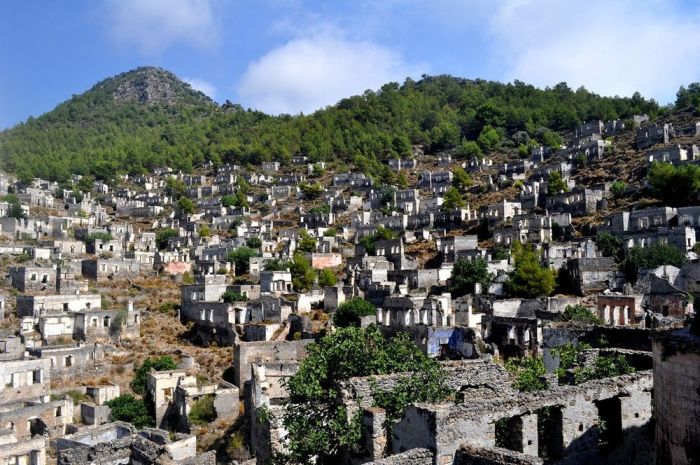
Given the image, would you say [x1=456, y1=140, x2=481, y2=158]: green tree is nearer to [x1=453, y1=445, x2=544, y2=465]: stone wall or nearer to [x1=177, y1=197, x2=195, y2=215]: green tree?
[x1=177, y1=197, x2=195, y2=215]: green tree

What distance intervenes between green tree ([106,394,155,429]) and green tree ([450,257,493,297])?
20.4m

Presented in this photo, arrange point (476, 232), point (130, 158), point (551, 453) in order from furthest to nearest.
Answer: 1. point (130, 158)
2. point (476, 232)
3. point (551, 453)

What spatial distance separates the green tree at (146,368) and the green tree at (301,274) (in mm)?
14407

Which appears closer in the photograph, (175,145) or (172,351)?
(172,351)

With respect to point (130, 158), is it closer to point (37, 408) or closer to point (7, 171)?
point (7, 171)

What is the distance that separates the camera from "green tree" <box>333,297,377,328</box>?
38031 mm

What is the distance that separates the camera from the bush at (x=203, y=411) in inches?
1113

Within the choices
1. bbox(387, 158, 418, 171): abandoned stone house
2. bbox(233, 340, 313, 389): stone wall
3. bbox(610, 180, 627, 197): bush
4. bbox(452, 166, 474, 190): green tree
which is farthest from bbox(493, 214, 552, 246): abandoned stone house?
bbox(387, 158, 418, 171): abandoned stone house

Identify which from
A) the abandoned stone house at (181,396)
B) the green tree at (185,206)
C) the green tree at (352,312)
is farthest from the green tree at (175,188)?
the abandoned stone house at (181,396)

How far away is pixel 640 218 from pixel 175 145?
95488 mm

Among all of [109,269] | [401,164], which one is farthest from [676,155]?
[109,269]

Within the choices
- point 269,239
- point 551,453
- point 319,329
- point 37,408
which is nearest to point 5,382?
point 37,408

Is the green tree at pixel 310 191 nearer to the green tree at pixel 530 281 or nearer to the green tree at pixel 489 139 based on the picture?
the green tree at pixel 489 139

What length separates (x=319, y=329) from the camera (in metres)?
38.6
